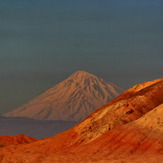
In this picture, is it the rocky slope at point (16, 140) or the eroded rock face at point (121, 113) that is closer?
the eroded rock face at point (121, 113)

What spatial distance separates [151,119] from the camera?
292 ft

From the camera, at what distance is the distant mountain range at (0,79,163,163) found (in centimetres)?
7700

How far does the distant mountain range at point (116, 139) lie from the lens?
77000 millimetres

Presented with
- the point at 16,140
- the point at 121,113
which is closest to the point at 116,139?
the point at 121,113

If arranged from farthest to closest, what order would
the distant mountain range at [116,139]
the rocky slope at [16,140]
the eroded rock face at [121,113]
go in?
the rocky slope at [16,140], the eroded rock face at [121,113], the distant mountain range at [116,139]

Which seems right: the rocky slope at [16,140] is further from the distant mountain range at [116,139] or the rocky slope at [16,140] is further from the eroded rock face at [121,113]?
the eroded rock face at [121,113]

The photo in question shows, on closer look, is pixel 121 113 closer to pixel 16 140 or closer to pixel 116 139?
pixel 116 139

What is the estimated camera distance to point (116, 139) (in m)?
87.9

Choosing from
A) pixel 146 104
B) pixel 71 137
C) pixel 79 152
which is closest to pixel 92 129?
pixel 71 137

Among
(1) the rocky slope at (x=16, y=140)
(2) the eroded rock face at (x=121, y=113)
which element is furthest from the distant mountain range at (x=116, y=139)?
(1) the rocky slope at (x=16, y=140)

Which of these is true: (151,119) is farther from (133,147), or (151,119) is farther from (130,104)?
(130,104)

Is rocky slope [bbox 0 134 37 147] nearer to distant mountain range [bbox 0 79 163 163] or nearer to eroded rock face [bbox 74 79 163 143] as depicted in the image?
distant mountain range [bbox 0 79 163 163]

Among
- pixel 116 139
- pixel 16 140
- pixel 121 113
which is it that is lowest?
pixel 116 139

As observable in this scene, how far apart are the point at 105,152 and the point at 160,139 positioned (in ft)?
31.7
